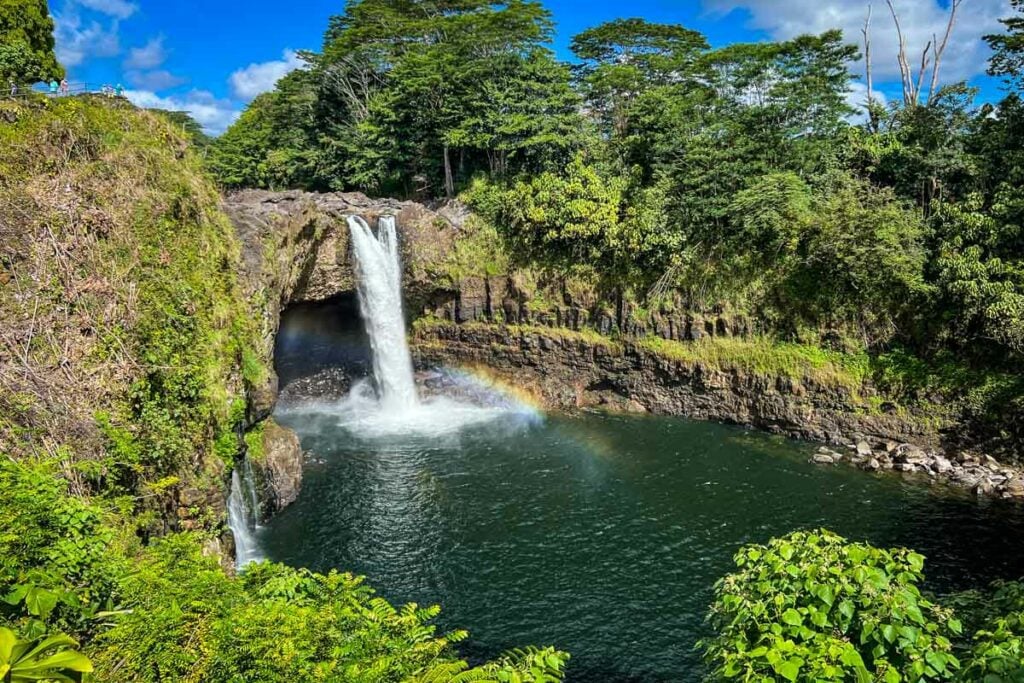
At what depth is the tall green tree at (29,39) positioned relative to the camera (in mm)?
23078

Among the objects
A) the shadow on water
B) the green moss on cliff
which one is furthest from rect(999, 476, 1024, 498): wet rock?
the green moss on cliff

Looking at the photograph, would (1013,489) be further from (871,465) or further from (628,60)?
(628,60)

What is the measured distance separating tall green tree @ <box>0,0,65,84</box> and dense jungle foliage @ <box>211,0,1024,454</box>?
1465 cm

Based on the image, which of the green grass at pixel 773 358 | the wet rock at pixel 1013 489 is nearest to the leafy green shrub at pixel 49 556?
the wet rock at pixel 1013 489

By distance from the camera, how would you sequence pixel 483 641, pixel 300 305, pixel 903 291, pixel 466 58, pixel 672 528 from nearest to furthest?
pixel 483 641, pixel 672 528, pixel 903 291, pixel 300 305, pixel 466 58

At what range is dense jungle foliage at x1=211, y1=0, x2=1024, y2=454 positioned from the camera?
22.2 meters

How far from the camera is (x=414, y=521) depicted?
56.2 ft

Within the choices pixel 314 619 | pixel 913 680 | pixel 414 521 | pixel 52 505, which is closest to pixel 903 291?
pixel 414 521

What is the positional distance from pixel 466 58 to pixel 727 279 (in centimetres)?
1985

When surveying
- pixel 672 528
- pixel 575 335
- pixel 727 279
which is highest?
pixel 727 279

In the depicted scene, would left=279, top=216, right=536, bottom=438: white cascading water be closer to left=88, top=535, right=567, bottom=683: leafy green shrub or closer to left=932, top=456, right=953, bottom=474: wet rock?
left=932, top=456, right=953, bottom=474: wet rock

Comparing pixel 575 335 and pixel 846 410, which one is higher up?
pixel 575 335

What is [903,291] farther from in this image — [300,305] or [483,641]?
[300,305]

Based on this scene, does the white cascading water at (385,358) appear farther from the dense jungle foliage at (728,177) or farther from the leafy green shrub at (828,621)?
the leafy green shrub at (828,621)
